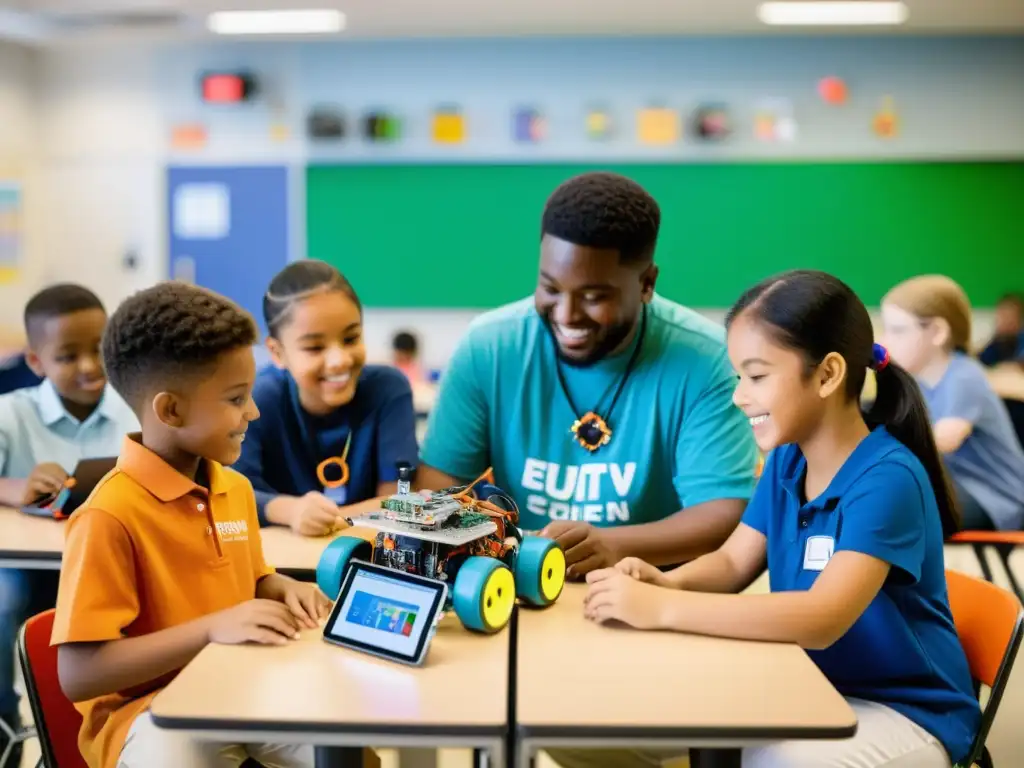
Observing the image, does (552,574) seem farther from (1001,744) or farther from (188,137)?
(188,137)

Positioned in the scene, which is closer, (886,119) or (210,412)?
(210,412)

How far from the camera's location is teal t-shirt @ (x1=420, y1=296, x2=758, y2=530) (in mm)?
2014

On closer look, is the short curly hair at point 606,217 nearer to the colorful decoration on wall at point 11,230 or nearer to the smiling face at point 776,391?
the smiling face at point 776,391

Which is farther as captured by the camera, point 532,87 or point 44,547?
point 532,87

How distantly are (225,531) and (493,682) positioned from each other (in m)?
0.59

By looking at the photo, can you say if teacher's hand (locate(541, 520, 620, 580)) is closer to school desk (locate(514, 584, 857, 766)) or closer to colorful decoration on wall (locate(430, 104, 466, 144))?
school desk (locate(514, 584, 857, 766))

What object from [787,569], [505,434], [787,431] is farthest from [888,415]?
[505,434]

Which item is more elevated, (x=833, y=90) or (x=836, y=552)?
(x=833, y=90)

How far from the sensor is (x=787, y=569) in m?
1.67

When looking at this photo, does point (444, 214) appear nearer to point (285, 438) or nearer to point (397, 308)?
point (397, 308)

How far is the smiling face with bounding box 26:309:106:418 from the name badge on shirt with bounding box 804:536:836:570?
1830 millimetres

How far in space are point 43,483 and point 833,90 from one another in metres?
5.96

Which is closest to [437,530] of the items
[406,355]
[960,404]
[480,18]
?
[960,404]

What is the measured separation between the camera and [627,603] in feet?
4.85
